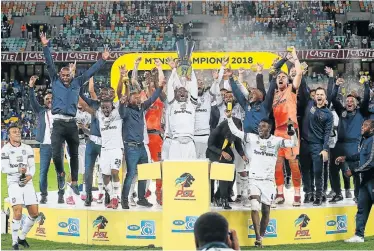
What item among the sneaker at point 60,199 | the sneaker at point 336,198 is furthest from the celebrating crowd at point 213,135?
the sneaker at point 60,199

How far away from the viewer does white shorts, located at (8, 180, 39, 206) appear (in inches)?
385

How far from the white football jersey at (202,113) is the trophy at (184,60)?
924 millimetres

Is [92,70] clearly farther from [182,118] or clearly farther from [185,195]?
[185,195]

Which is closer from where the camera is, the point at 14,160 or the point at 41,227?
the point at 14,160

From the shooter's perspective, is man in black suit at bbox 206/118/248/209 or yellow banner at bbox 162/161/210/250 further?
man in black suit at bbox 206/118/248/209

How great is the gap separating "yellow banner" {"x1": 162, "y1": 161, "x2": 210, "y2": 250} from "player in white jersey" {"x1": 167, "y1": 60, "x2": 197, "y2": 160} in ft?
3.76

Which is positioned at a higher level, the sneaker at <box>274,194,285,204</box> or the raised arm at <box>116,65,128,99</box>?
the raised arm at <box>116,65,128,99</box>

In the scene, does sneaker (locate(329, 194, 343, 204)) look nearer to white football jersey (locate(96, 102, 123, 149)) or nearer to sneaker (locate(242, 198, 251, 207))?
sneaker (locate(242, 198, 251, 207))

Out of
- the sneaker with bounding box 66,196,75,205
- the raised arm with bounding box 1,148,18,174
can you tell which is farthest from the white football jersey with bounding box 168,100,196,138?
the raised arm with bounding box 1,148,18,174

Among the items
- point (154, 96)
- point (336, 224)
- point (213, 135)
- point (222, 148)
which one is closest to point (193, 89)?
point (154, 96)

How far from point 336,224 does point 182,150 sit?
2499mm

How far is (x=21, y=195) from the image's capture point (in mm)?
9805

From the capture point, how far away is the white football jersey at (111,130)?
35.9 ft

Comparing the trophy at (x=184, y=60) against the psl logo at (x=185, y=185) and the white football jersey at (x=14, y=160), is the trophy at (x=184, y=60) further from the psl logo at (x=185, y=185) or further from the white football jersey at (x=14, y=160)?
the white football jersey at (x=14, y=160)
